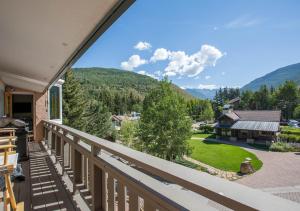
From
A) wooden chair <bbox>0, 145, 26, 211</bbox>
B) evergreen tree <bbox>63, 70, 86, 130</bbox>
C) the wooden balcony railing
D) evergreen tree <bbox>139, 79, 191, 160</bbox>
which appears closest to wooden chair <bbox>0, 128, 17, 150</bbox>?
wooden chair <bbox>0, 145, 26, 211</bbox>

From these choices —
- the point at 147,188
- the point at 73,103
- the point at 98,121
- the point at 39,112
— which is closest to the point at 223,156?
the point at 98,121

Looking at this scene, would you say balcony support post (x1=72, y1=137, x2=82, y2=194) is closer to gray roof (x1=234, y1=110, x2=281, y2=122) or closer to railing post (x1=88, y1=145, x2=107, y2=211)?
railing post (x1=88, y1=145, x2=107, y2=211)

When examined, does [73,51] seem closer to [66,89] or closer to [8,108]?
[8,108]

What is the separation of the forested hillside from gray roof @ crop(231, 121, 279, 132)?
103 feet

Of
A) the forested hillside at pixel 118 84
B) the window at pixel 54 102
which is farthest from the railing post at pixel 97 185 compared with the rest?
the forested hillside at pixel 118 84

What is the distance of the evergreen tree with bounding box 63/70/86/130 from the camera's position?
2241 centimetres

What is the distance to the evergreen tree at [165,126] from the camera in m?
16.0

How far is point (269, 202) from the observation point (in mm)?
622

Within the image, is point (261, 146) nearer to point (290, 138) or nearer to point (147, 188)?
point (290, 138)

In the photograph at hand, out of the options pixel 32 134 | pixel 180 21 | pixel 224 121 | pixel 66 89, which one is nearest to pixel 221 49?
pixel 180 21

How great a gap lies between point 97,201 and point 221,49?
120 metres

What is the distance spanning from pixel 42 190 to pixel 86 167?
993mm

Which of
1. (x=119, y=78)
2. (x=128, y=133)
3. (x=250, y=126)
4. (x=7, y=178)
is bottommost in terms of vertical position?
(x=128, y=133)

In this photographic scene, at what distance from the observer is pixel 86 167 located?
2666 mm
